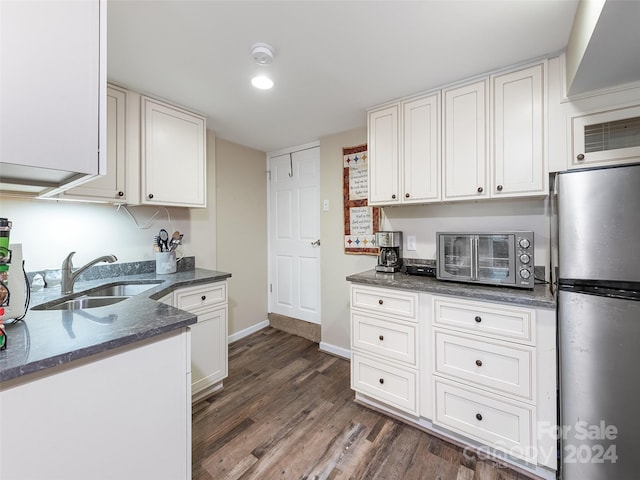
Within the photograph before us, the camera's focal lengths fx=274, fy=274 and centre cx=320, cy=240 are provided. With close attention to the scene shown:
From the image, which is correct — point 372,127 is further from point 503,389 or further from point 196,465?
point 196,465

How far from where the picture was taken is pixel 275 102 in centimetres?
214

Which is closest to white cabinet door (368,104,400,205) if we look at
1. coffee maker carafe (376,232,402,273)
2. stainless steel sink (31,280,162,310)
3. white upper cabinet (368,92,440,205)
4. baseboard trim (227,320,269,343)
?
white upper cabinet (368,92,440,205)

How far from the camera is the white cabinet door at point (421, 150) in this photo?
75.8 inches

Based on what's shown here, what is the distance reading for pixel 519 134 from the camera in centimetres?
166

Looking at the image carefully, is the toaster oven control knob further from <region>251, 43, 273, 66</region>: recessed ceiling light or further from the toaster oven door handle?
<region>251, 43, 273, 66</region>: recessed ceiling light

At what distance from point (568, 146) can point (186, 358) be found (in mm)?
2220

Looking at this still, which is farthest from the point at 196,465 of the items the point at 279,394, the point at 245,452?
the point at 279,394

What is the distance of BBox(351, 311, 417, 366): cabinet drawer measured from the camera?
181cm

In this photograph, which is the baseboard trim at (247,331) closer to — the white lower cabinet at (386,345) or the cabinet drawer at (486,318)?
the white lower cabinet at (386,345)

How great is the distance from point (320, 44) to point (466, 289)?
5.31 ft

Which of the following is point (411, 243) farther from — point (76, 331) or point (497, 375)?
point (76, 331)

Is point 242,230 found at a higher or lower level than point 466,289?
higher

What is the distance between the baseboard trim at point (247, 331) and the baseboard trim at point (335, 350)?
91 centimetres

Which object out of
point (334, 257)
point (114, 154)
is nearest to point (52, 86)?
point (114, 154)
